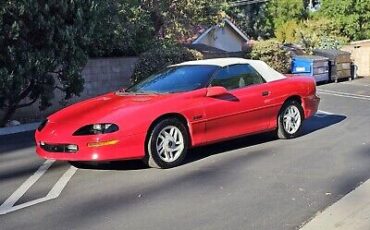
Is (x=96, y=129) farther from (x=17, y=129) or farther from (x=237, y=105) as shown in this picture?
(x=17, y=129)

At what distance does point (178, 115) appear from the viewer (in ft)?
22.5

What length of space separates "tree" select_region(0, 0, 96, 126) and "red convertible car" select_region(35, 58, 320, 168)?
3505mm

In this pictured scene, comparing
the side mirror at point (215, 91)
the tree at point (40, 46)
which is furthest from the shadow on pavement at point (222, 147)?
the tree at point (40, 46)

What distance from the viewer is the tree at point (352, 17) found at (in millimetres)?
35156

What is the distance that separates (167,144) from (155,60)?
925 cm

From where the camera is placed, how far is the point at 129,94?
7520 mm

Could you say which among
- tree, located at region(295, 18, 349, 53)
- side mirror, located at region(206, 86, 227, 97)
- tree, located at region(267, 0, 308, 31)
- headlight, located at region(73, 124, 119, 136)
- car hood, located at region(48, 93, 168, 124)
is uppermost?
tree, located at region(267, 0, 308, 31)

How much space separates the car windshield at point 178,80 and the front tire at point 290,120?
144 cm

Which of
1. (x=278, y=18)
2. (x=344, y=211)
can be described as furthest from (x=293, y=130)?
(x=278, y=18)

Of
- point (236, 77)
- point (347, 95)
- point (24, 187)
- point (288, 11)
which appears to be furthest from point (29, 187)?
point (288, 11)

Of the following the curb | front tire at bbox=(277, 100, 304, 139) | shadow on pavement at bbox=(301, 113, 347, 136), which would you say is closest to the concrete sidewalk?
front tire at bbox=(277, 100, 304, 139)

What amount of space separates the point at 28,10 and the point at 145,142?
16.0 ft

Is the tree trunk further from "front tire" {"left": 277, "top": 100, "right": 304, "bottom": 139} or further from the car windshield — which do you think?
"front tire" {"left": 277, "top": 100, "right": 304, "bottom": 139}

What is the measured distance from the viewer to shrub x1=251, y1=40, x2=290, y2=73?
20031 mm
